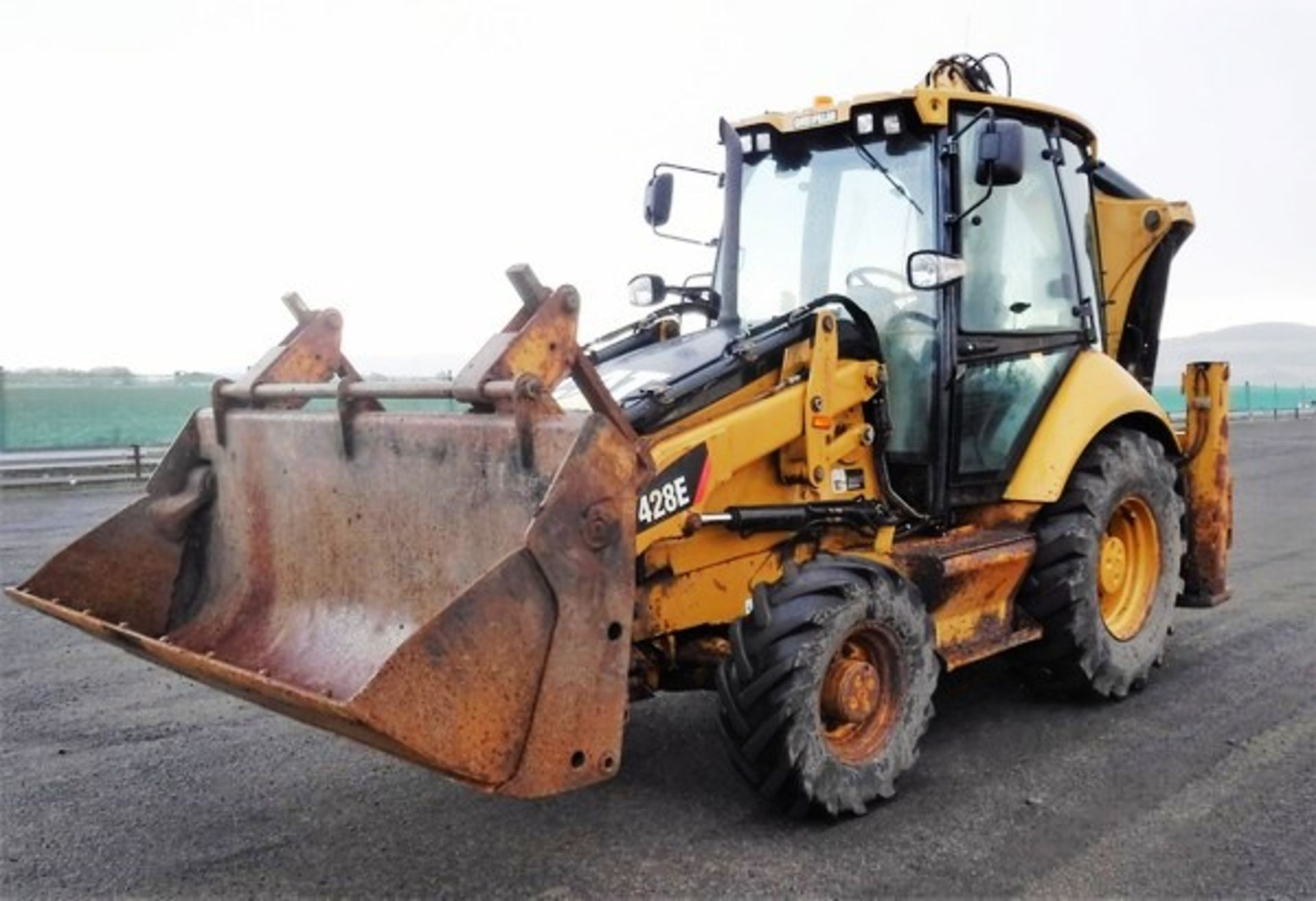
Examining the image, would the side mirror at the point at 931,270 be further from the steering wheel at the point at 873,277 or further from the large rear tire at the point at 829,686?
the large rear tire at the point at 829,686

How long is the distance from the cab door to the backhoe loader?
0.7 inches

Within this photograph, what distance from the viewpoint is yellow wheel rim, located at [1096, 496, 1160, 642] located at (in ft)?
20.8

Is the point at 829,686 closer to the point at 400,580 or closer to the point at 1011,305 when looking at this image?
the point at 400,580

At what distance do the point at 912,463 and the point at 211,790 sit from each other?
123 inches

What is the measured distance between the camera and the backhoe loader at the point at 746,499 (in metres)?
3.82

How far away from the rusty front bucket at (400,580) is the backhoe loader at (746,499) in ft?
0.04

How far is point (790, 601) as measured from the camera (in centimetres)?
445

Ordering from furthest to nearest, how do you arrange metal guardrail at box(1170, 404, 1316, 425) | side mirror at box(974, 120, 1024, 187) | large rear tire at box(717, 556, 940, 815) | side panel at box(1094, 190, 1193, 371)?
metal guardrail at box(1170, 404, 1316, 425) → side panel at box(1094, 190, 1193, 371) → side mirror at box(974, 120, 1024, 187) → large rear tire at box(717, 556, 940, 815)

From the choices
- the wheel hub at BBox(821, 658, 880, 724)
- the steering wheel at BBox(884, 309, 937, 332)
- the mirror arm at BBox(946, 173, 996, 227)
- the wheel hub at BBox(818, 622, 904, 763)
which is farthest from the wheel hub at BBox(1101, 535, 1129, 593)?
the wheel hub at BBox(821, 658, 880, 724)

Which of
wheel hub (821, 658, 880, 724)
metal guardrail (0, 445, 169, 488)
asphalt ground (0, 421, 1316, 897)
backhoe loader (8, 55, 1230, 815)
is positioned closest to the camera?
backhoe loader (8, 55, 1230, 815)

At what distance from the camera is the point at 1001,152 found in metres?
5.03

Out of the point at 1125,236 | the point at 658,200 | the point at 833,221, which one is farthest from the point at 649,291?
the point at 1125,236

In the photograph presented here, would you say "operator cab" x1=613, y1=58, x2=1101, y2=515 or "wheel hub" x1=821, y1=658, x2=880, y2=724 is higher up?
"operator cab" x1=613, y1=58, x2=1101, y2=515

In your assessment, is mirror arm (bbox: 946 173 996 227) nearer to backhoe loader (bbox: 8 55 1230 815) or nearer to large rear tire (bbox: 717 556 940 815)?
backhoe loader (bbox: 8 55 1230 815)
